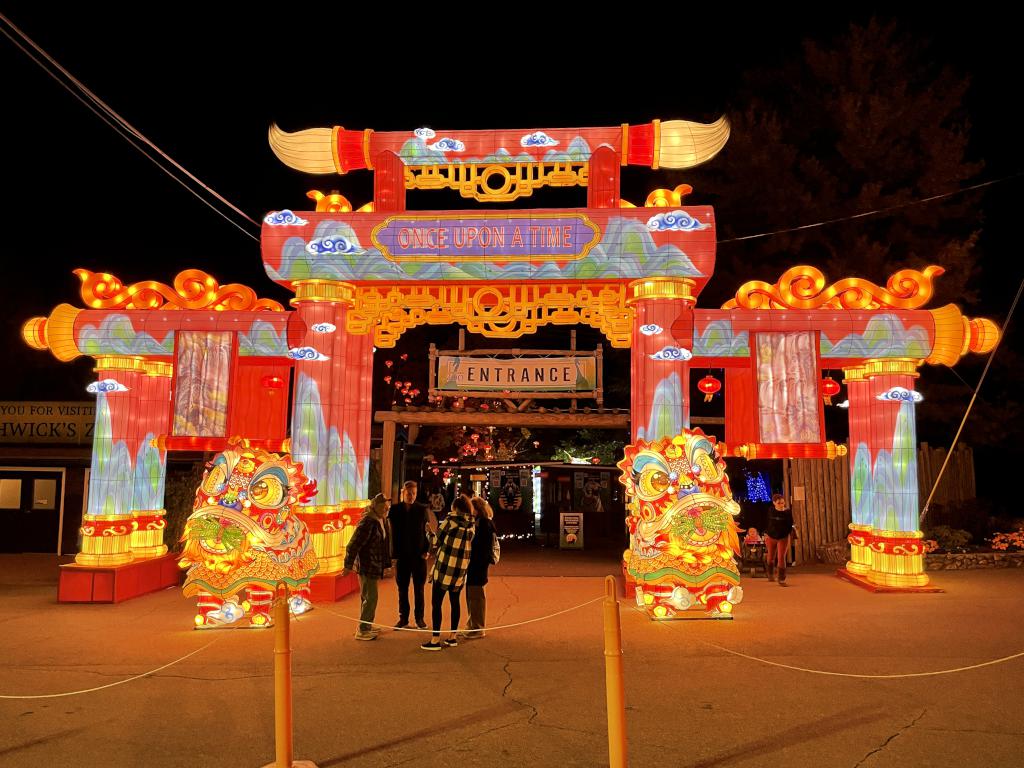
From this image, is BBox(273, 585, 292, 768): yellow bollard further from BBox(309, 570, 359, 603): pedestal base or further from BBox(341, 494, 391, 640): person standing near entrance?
BBox(309, 570, 359, 603): pedestal base

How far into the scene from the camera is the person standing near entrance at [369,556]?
7980mm

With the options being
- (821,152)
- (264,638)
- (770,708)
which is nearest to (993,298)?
(821,152)

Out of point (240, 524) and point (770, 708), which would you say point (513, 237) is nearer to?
point (240, 524)

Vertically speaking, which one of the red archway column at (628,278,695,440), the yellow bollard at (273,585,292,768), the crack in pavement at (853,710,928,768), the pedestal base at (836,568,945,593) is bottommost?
the crack in pavement at (853,710,928,768)

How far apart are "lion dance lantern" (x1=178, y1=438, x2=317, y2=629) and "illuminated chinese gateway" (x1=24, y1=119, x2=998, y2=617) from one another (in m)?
1.00

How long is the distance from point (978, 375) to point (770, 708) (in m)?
14.6

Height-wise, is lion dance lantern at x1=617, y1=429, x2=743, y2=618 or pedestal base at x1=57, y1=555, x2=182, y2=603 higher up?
lion dance lantern at x1=617, y1=429, x2=743, y2=618

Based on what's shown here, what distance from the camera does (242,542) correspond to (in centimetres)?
887

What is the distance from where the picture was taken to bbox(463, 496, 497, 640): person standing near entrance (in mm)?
7961

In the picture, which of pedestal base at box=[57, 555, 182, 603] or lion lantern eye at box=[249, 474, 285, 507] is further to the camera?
pedestal base at box=[57, 555, 182, 603]

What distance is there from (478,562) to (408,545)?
889 millimetres

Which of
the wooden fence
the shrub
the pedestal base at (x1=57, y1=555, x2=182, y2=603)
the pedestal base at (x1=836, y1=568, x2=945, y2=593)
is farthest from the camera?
Answer: the wooden fence

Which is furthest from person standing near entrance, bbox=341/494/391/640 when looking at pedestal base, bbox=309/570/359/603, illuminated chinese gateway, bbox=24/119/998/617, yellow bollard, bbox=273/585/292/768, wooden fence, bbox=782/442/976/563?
wooden fence, bbox=782/442/976/563

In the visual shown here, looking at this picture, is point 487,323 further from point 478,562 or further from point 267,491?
point 478,562
